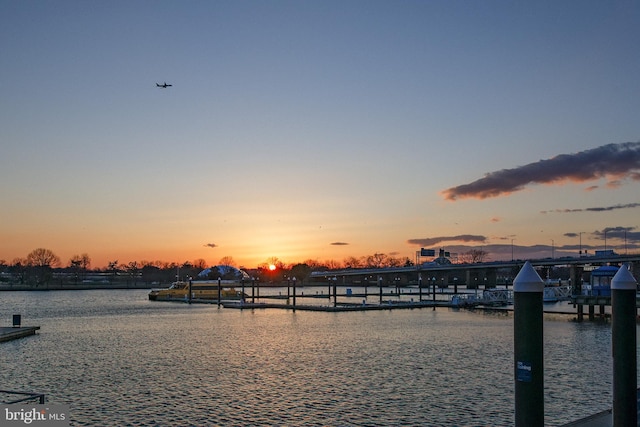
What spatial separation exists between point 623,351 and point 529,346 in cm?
580

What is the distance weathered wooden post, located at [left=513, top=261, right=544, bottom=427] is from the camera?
11617 mm

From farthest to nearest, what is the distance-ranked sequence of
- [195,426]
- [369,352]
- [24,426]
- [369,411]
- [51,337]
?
[51,337]
[369,352]
[369,411]
[195,426]
[24,426]

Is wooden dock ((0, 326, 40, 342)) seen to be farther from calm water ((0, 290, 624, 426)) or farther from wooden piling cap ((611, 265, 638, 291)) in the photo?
wooden piling cap ((611, 265, 638, 291))

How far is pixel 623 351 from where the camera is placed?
625 inches

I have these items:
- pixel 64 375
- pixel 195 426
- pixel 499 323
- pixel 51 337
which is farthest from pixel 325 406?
pixel 499 323

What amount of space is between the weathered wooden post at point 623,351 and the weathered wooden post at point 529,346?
515cm

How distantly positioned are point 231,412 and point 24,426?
12257 millimetres

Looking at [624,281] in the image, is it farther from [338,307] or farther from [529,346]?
[338,307]

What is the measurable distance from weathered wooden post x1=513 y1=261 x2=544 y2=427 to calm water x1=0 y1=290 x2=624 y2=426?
14.6m

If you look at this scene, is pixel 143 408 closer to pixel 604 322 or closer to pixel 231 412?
pixel 231 412

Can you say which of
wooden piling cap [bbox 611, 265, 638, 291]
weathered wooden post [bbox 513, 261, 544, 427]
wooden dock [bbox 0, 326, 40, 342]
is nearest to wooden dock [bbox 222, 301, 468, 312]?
wooden dock [bbox 0, 326, 40, 342]

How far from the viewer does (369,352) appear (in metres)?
49.2

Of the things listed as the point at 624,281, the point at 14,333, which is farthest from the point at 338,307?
the point at 624,281

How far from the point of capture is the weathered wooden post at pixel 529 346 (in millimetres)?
11617
